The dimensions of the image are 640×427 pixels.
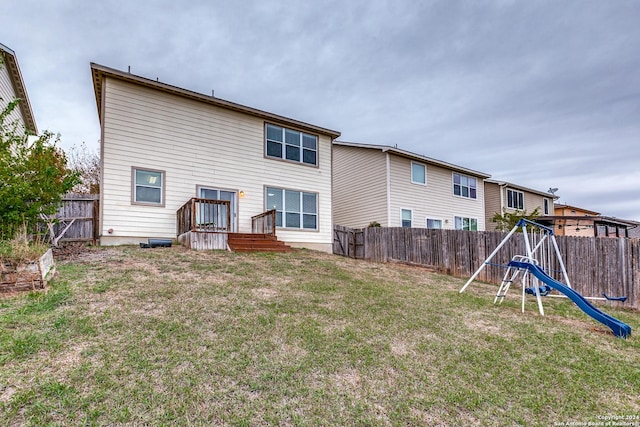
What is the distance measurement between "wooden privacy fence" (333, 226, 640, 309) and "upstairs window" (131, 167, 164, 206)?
26.1 ft

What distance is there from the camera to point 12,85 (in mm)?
13414

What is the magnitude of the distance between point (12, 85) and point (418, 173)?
18951 mm

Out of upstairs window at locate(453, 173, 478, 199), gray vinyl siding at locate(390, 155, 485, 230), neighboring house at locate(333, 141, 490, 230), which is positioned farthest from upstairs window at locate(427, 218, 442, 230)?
upstairs window at locate(453, 173, 478, 199)

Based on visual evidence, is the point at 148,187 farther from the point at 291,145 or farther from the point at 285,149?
the point at 291,145

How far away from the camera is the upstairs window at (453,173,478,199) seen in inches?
779

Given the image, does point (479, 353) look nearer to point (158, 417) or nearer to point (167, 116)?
point (158, 417)

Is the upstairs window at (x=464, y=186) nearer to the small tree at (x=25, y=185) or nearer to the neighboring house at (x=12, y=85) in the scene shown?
the small tree at (x=25, y=185)

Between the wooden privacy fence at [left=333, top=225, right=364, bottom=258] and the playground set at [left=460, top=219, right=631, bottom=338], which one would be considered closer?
the playground set at [left=460, top=219, right=631, bottom=338]

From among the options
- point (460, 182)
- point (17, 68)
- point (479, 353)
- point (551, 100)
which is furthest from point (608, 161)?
point (17, 68)

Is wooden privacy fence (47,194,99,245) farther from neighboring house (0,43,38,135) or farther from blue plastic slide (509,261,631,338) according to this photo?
blue plastic slide (509,261,631,338)

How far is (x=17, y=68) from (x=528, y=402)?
1871cm

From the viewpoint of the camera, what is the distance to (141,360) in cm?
326

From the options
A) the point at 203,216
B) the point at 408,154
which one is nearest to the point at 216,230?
the point at 203,216

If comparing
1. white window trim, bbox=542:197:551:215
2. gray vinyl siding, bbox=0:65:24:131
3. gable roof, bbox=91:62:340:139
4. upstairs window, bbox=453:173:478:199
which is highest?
gray vinyl siding, bbox=0:65:24:131
